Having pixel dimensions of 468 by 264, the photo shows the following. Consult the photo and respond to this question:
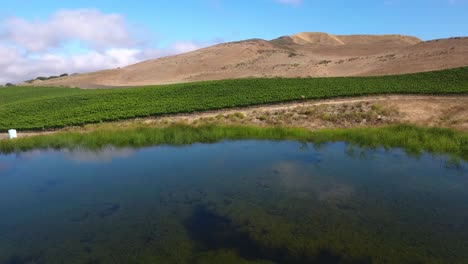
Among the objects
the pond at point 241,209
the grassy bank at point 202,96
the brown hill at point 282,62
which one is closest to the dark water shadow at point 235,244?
the pond at point 241,209

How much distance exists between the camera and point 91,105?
49.6m

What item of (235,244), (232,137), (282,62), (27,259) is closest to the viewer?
(27,259)

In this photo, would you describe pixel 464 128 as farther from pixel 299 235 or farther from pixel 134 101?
pixel 134 101

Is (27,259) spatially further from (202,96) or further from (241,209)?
(202,96)

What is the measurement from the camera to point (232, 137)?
102 feet

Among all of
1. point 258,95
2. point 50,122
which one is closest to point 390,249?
point 258,95

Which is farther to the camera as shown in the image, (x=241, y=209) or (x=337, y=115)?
(x=337, y=115)

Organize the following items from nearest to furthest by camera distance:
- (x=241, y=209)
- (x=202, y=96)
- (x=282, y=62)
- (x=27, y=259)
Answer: (x=27, y=259)
(x=241, y=209)
(x=202, y=96)
(x=282, y=62)

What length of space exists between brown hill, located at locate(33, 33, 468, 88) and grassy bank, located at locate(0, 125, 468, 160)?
3572cm

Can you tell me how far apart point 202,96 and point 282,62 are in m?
49.6

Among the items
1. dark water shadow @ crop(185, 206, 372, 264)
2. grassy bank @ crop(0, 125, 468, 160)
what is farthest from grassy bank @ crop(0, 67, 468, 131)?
dark water shadow @ crop(185, 206, 372, 264)

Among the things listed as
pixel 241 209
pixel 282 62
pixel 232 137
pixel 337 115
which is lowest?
pixel 241 209

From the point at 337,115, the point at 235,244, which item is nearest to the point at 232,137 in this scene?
the point at 337,115

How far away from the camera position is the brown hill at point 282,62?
64.7m
